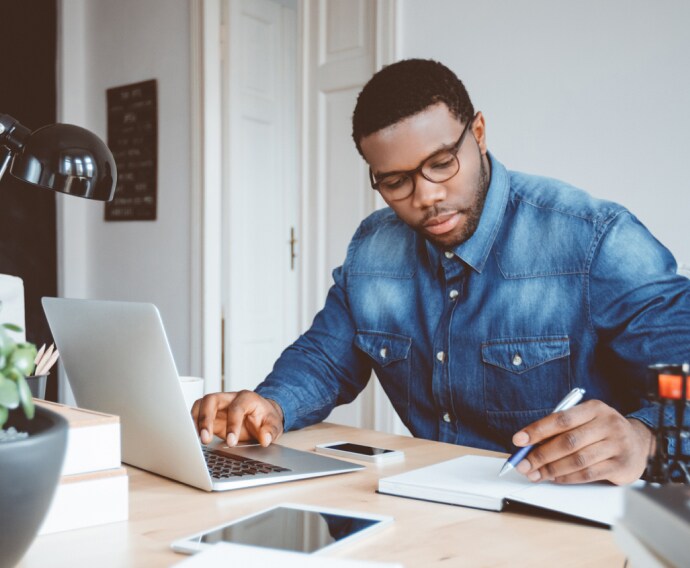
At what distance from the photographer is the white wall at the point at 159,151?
3.63m

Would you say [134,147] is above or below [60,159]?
above

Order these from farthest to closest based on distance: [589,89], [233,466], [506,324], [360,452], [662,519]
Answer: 1. [589,89]
2. [506,324]
3. [360,452]
4. [233,466]
5. [662,519]

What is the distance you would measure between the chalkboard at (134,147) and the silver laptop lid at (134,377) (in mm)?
2825

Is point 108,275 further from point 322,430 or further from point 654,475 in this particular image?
point 654,475

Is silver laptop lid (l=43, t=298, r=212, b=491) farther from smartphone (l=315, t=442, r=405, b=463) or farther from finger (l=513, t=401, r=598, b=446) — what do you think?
finger (l=513, t=401, r=598, b=446)

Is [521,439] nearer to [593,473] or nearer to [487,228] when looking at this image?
[593,473]

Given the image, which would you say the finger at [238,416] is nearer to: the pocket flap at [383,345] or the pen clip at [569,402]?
the pocket flap at [383,345]

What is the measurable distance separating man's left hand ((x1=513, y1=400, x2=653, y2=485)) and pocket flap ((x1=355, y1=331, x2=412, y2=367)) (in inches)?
23.3

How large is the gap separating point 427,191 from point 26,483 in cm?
91

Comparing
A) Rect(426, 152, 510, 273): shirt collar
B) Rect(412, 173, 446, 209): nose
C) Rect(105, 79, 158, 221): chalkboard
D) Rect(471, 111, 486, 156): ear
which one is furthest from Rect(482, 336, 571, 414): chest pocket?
Rect(105, 79, 158, 221): chalkboard

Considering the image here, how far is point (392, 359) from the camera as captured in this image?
1492 millimetres

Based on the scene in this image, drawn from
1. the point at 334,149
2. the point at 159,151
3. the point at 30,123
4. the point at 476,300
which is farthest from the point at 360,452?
the point at 30,123

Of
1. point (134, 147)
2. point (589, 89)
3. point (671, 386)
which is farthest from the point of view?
point (134, 147)

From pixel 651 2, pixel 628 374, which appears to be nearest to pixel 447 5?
pixel 651 2
